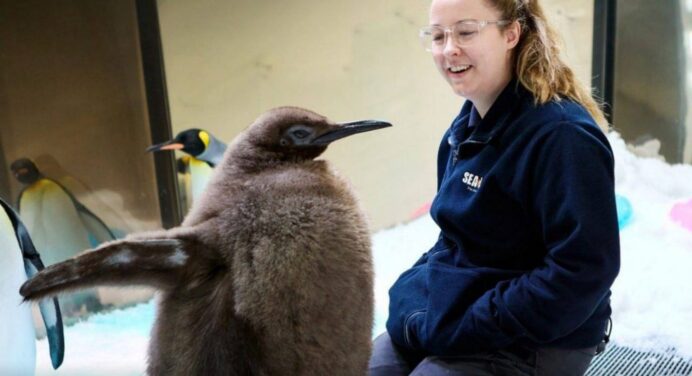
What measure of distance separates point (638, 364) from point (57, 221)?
1.75 metres

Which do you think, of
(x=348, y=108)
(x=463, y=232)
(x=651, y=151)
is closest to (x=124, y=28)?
(x=348, y=108)

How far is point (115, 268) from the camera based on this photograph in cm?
68

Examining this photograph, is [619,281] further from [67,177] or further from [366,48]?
[67,177]

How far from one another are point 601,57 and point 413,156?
1271 millimetres

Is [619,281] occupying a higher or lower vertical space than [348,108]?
lower

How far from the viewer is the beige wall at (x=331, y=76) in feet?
6.86

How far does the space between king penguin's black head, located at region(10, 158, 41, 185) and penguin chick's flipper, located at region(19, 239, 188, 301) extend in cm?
139

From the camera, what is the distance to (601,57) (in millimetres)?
3312

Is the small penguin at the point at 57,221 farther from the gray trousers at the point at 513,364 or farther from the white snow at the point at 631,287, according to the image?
the gray trousers at the point at 513,364

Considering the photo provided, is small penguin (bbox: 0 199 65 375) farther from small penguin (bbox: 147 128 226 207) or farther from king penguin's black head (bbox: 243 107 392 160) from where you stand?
small penguin (bbox: 147 128 226 207)

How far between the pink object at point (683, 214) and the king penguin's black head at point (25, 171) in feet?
7.37

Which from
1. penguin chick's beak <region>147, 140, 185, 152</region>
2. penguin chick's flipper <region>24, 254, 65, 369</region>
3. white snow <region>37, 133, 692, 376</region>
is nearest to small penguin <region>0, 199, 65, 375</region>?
penguin chick's flipper <region>24, 254, 65, 369</region>

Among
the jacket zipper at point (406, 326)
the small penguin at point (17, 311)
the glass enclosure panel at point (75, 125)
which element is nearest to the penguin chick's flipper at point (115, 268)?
the small penguin at point (17, 311)

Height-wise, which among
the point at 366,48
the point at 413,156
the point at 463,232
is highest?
the point at 366,48
